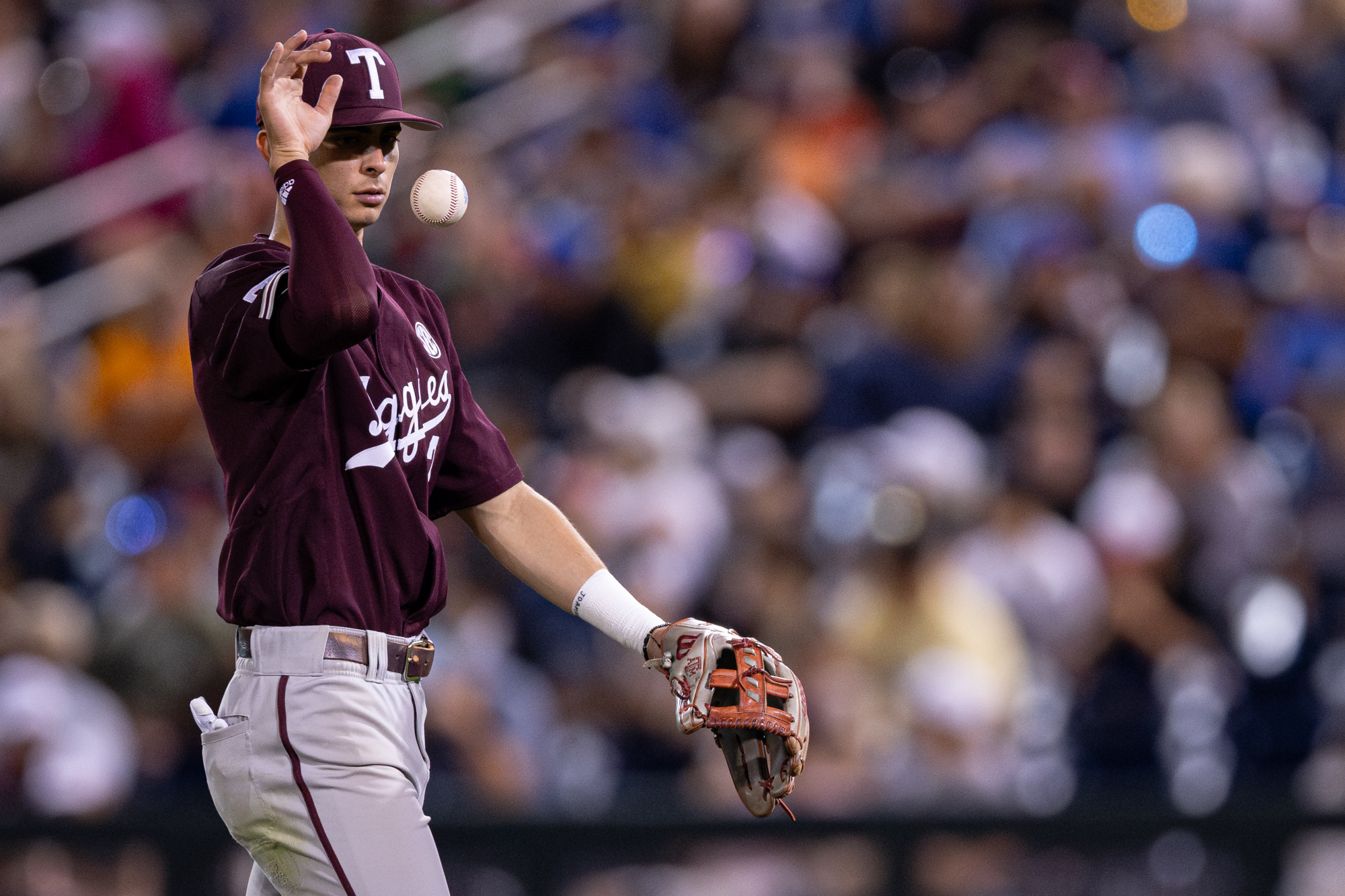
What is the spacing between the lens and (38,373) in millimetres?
7195

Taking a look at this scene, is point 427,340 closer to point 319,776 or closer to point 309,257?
point 309,257

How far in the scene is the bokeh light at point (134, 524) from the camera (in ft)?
22.4

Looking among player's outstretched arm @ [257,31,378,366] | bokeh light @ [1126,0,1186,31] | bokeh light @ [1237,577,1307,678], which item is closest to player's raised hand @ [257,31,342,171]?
player's outstretched arm @ [257,31,378,366]

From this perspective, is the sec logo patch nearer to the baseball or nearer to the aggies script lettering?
the aggies script lettering

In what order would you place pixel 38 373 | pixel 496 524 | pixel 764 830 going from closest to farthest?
pixel 496 524 < pixel 764 830 < pixel 38 373

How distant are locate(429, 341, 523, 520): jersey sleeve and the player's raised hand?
534 millimetres

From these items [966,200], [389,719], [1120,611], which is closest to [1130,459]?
[1120,611]

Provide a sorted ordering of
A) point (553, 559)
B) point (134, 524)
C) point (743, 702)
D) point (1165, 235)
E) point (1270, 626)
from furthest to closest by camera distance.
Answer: point (1165, 235) → point (134, 524) → point (1270, 626) → point (553, 559) → point (743, 702)

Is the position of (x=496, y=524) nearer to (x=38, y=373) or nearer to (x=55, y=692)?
(x=55, y=692)

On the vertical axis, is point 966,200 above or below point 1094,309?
above

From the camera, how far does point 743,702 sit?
2.98 m

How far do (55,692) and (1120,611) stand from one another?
368 centimetres

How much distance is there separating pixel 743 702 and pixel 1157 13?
608 centimetres

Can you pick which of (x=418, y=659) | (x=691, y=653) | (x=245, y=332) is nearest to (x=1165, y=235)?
(x=691, y=653)
